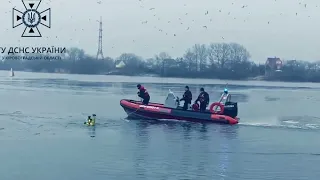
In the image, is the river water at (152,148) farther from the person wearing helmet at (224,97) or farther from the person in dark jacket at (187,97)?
the person wearing helmet at (224,97)

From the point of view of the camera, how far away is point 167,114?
2542 centimetres

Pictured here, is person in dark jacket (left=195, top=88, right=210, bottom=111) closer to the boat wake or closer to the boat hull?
the boat hull

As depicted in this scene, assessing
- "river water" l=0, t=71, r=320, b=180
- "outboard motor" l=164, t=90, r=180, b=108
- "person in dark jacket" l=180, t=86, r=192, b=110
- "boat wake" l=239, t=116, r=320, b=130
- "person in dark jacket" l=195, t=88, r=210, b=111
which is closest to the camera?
"river water" l=0, t=71, r=320, b=180

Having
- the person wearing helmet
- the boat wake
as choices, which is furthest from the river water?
the person wearing helmet

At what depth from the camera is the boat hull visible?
24750 mm

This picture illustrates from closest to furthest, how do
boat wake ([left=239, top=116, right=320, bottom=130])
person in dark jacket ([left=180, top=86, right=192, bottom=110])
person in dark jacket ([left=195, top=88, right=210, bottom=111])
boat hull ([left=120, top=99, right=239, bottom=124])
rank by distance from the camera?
1. boat hull ([left=120, top=99, right=239, bottom=124])
2. person in dark jacket ([left=195, top=88, right=210, bottom=111])
3. person in dark jacket ([left=180, top=86, right=192, bottom=110])
4. boat wake ([left=239, top=116, right=320, bottom=130])

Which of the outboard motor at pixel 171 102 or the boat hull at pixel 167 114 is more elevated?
the outboard motor at pixel 171 102

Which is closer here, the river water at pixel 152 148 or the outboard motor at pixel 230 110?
the river water at pixel 152 148

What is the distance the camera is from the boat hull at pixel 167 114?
974 inches

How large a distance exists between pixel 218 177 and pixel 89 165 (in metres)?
3.54

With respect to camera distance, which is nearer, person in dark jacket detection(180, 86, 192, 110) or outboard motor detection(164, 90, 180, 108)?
person in dark jacket detection(180, 86, 192, 110)

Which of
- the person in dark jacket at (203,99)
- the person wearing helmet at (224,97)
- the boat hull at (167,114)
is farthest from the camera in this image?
the person wearing helmet at (224,97)

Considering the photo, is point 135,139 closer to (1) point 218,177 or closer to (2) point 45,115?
(1) point 218,177

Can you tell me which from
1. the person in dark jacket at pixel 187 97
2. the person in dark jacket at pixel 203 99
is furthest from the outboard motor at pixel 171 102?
the person in dark jacket at pixel 203 99
